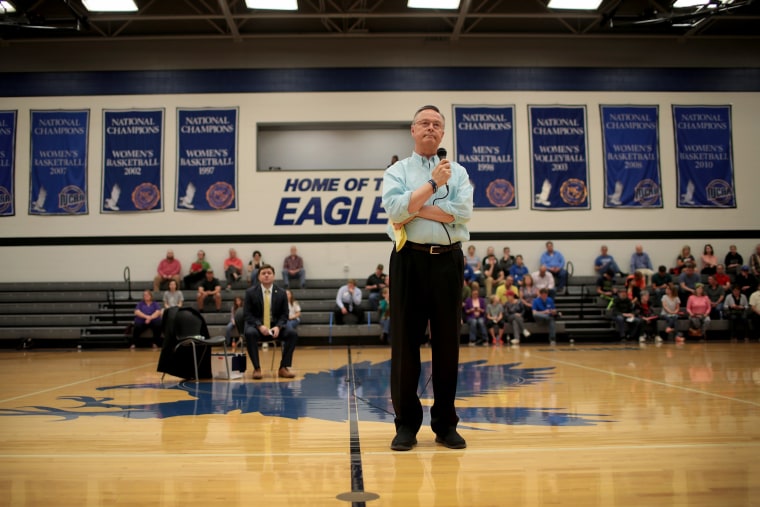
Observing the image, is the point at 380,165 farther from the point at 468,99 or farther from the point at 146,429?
the point at 146,429

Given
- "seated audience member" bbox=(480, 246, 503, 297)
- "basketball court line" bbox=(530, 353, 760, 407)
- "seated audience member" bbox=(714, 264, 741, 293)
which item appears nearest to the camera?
"basketball court line" bbox=(530, 353, 760, 407)

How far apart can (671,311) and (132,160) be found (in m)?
13.8

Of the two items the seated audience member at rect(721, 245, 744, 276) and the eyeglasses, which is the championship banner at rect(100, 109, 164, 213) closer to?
the eyeglasses

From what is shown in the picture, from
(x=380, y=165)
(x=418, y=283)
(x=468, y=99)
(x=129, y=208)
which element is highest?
(x=468, y=99)

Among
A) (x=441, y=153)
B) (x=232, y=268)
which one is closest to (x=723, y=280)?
(x=232, y=268)

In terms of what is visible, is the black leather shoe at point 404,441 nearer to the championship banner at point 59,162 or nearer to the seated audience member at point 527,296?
the seated audience member at point 527,296

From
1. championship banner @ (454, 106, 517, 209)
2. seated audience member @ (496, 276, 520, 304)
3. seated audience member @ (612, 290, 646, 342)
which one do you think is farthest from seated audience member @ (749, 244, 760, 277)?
seated audience member @ (496, 276, 520, 304)

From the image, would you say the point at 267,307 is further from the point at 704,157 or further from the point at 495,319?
the point at 704,157

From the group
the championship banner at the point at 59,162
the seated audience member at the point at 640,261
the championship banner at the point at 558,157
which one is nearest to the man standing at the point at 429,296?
the championship banner at the point at 558,157

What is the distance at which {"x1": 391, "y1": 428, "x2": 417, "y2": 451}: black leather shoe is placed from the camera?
3219mm

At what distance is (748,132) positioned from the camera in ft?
55.4

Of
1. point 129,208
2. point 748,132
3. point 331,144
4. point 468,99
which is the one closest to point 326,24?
point 331,144

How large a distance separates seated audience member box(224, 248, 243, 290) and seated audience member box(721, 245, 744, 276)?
12486 mm

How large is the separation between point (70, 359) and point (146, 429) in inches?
299
